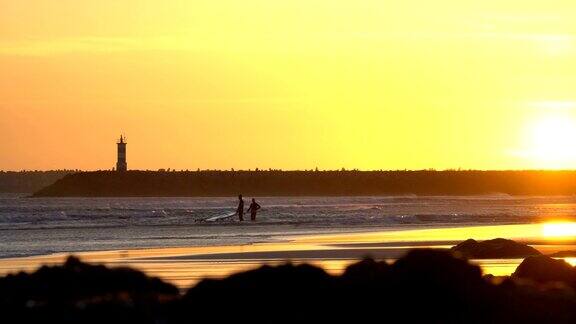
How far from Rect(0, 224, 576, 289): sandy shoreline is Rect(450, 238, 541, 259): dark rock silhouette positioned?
0.84 metres

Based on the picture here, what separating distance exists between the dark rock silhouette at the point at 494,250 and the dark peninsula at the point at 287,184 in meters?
128

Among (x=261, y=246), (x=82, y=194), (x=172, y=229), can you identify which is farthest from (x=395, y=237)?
(x=82, y=194)

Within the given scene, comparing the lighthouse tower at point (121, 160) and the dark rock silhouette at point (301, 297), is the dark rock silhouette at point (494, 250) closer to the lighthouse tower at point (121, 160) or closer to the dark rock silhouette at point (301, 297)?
the dark rock silhouette at point (301, 297)

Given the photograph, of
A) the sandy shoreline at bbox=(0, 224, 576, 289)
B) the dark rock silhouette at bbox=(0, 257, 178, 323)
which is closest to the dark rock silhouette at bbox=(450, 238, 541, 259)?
the sandy shoreline at bbox=(0, 224, 576, 289)

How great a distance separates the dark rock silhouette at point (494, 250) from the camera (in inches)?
1074

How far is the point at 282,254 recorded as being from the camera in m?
31.8

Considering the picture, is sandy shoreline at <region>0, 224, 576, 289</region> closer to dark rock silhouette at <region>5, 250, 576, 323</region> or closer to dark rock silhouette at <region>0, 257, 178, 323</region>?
dark rock silhouette at <region>0, 257, 178, 323</region>

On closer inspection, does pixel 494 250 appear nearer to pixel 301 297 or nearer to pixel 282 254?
pixel 282 254

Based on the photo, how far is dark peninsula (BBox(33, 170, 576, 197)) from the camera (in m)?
160

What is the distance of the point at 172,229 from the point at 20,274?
4010 cm

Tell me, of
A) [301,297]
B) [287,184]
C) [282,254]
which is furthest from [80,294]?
[287,184]

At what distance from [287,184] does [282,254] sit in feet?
422

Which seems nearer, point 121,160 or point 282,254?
point 282,254

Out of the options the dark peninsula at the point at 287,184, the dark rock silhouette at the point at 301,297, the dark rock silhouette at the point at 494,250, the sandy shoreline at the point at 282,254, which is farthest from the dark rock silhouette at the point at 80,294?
the dark peninsula at the point at 287,184
